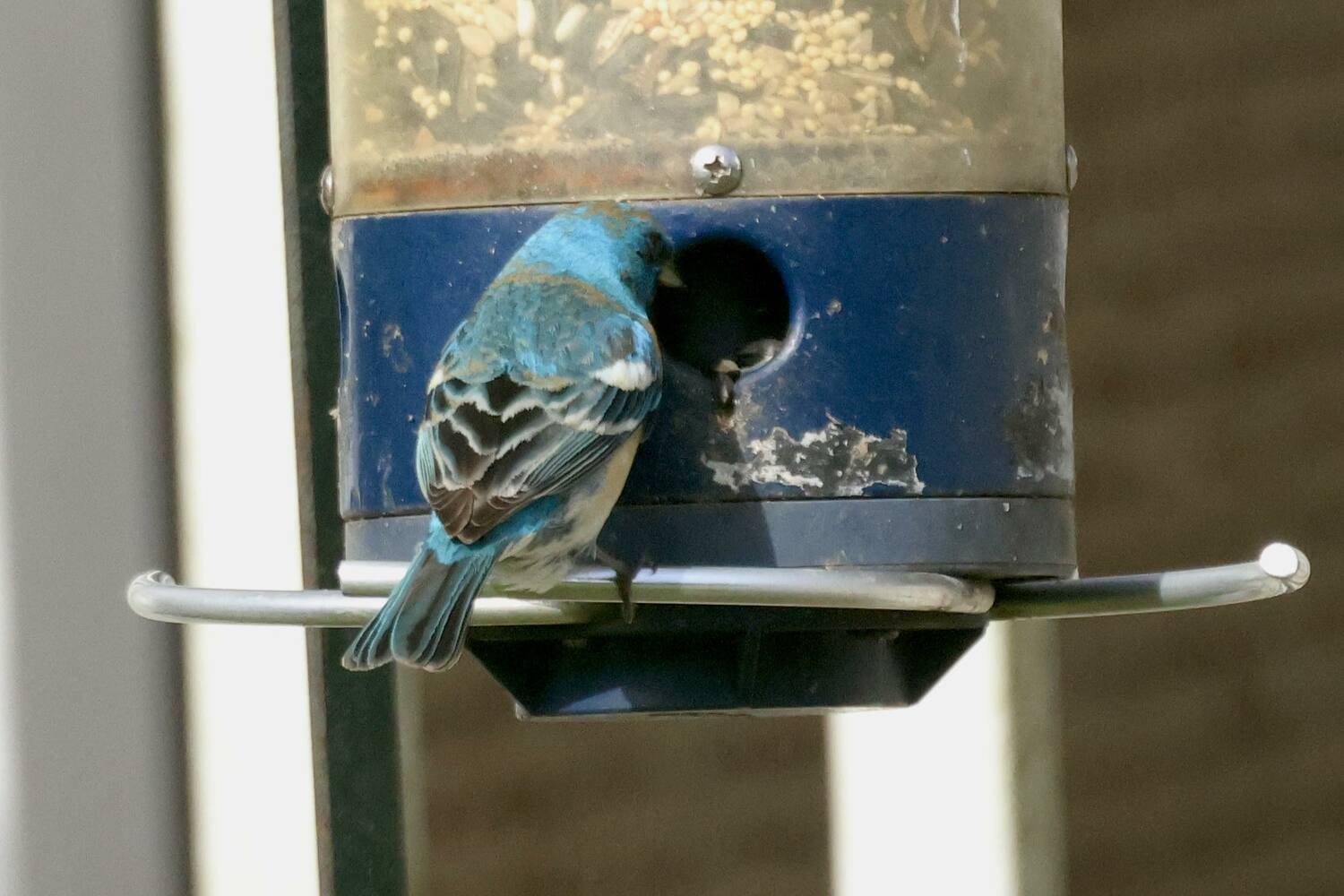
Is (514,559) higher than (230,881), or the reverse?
(514,559)

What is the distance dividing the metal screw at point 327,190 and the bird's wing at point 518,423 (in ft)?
1.54

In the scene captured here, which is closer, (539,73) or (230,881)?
(539,73)

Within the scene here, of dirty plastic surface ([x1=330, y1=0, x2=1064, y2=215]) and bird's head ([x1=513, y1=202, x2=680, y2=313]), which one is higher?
dirty plastic surface ([x1=330, y1=0, x2=1064, y2=215])

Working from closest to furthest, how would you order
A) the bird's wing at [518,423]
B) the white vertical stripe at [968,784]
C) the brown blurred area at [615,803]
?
the bird's wing at [518,423] → the white vertical stripe at [968,784] → the brown blurred area at [615,803]

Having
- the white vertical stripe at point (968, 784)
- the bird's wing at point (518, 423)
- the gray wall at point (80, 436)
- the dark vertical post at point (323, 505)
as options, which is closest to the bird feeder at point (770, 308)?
the bird's wing at point (518, 423)

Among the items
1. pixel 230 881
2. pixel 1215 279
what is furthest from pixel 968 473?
pixel 1215 279

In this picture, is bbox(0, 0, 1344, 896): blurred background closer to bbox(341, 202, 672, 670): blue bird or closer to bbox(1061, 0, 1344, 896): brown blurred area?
bbox(1061, 0, 1344, 896): brown blurred area

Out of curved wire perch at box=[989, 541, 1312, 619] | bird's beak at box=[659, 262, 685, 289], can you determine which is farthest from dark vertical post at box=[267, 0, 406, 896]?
curved wire perch at box=[989, 541, 1312, 619]

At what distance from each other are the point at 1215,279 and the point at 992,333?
3.35 m

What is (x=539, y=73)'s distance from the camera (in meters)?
3.72

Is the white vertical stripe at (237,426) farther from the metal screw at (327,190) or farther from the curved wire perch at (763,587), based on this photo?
the curved wire perch at (763,587)

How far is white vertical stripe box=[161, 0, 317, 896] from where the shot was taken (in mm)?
4453

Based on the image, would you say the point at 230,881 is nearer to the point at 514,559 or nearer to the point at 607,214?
the point at 514,559

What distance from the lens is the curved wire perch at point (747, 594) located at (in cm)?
313
